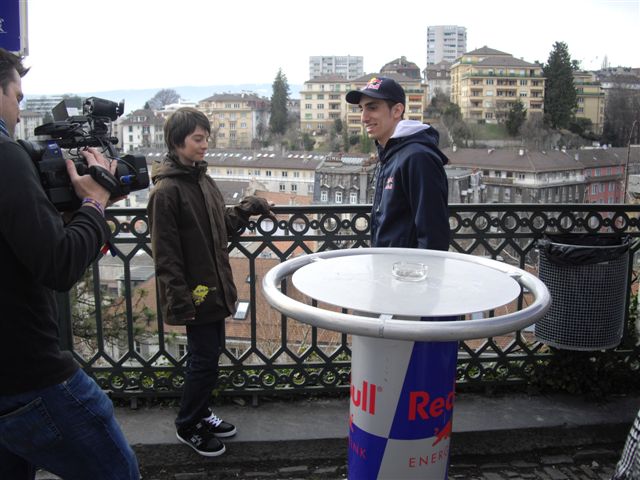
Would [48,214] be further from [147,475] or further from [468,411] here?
[468,411]

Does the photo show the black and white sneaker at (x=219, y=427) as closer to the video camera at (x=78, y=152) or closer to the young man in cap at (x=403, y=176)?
the young man in cap at (x=403, y=176)

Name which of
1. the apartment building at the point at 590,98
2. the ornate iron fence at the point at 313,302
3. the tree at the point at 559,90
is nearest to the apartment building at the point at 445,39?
the tree at the point at 559,90

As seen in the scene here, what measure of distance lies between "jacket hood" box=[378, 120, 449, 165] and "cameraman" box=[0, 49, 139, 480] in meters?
1.47

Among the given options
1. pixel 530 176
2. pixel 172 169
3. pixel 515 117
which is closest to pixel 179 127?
pixel 172 169

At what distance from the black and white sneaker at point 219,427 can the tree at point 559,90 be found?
64.3m

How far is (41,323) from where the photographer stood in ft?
5.38

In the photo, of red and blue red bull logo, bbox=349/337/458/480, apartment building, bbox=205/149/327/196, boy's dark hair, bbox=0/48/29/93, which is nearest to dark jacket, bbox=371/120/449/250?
red and blue red bull logo, bbox=349/337/458/480

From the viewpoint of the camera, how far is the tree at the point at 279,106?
277ft

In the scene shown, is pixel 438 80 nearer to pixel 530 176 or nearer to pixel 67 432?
pixel 530 176

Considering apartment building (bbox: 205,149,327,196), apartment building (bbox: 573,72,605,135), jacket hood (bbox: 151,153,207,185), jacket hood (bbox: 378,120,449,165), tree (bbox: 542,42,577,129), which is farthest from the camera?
tree (bbox: 542,42,577,129)

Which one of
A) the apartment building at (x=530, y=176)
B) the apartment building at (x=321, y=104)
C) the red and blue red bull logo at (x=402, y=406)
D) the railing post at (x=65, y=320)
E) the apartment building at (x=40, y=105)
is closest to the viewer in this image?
the red and blue red bull logo at (x=402, y=406)

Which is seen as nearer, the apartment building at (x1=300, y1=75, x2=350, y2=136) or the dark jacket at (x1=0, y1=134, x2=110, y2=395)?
the dark jacket at (x1=0, y1=134, x2=110, y2=395)

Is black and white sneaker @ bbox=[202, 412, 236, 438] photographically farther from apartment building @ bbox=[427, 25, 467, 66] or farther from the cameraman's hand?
apartment building @ bbox=[427, 25, 467, 66]

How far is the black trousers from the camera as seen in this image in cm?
293
